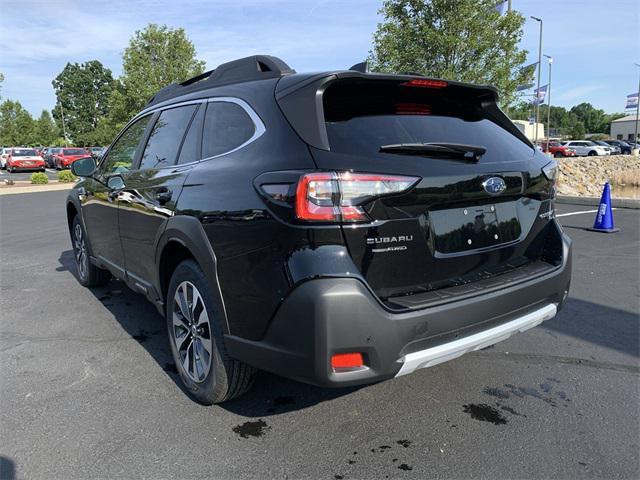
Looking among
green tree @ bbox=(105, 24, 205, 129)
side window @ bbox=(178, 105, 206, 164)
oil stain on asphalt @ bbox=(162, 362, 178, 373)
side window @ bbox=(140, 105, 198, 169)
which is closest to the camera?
side window @ bbox=(178, 105, 206, 164)

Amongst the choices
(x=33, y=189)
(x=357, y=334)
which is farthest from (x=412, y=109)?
(x=33, y=189)

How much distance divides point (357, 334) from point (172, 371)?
184cm

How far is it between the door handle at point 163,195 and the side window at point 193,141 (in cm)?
21

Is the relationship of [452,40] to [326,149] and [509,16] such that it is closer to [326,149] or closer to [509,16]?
[509,16]

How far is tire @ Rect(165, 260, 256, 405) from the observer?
8.99ft

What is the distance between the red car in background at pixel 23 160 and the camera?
33594mm

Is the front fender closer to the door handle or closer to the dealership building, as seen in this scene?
the door handle

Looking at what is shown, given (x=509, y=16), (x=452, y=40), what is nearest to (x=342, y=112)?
(x=452, y=40)

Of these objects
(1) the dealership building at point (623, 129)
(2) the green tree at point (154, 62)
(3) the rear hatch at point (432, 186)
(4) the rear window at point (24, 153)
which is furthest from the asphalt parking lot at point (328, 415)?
(1) the dealership building at point (623, 129)

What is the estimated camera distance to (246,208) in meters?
2.44

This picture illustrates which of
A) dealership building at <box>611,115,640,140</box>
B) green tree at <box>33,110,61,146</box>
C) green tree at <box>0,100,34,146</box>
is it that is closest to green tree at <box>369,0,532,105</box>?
green tree at <box>0,100,34,146</box>

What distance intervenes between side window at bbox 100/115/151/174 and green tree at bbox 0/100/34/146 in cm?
7419

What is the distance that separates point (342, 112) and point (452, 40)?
542 inches

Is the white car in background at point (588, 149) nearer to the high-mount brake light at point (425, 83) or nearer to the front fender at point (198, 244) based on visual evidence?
the high-mount brake light at point (425, 83)
